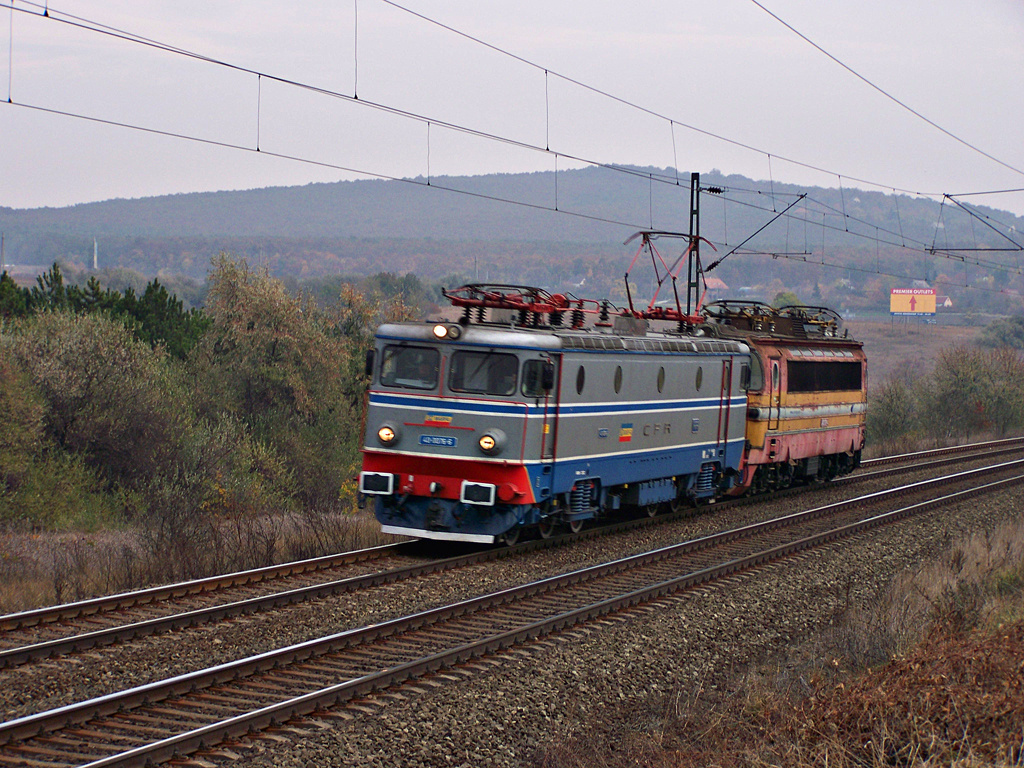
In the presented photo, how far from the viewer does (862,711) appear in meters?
7.86

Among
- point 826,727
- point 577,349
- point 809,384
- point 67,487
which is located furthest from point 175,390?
point 826,727

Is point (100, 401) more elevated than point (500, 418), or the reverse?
point (500, 418)

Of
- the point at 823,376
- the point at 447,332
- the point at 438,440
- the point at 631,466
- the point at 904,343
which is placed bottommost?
the point at 631,466

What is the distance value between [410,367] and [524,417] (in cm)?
189

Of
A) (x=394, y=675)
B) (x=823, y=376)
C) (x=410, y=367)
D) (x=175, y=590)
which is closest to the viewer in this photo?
(x=394, y=675)

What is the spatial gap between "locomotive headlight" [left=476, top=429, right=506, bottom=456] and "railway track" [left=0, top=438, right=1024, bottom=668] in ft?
5.05

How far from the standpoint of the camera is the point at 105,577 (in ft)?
44.6

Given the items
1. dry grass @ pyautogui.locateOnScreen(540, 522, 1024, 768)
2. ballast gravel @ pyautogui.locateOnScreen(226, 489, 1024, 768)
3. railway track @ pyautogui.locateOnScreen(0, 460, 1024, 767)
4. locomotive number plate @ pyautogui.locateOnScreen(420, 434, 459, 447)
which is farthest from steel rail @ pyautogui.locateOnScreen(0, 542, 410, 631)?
dry grass @ pyautogui.locateOnScreen(540, 522, 1024, 768)

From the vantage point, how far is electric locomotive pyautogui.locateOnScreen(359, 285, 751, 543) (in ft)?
50.1

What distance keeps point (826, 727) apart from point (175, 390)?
30442mm

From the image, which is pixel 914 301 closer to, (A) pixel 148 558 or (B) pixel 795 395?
(B) pixel 795 395

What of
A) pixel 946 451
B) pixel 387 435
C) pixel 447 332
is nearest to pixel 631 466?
pixel 447 332

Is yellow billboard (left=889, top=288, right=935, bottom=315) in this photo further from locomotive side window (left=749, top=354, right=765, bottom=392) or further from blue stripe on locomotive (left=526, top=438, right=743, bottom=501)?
blue stripe on locomotive (left=526, top=438, right=743, bottom=501)

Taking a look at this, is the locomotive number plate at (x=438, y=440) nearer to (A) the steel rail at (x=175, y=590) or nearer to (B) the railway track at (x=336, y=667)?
(A) the steel rail at (x=175, y=590)
